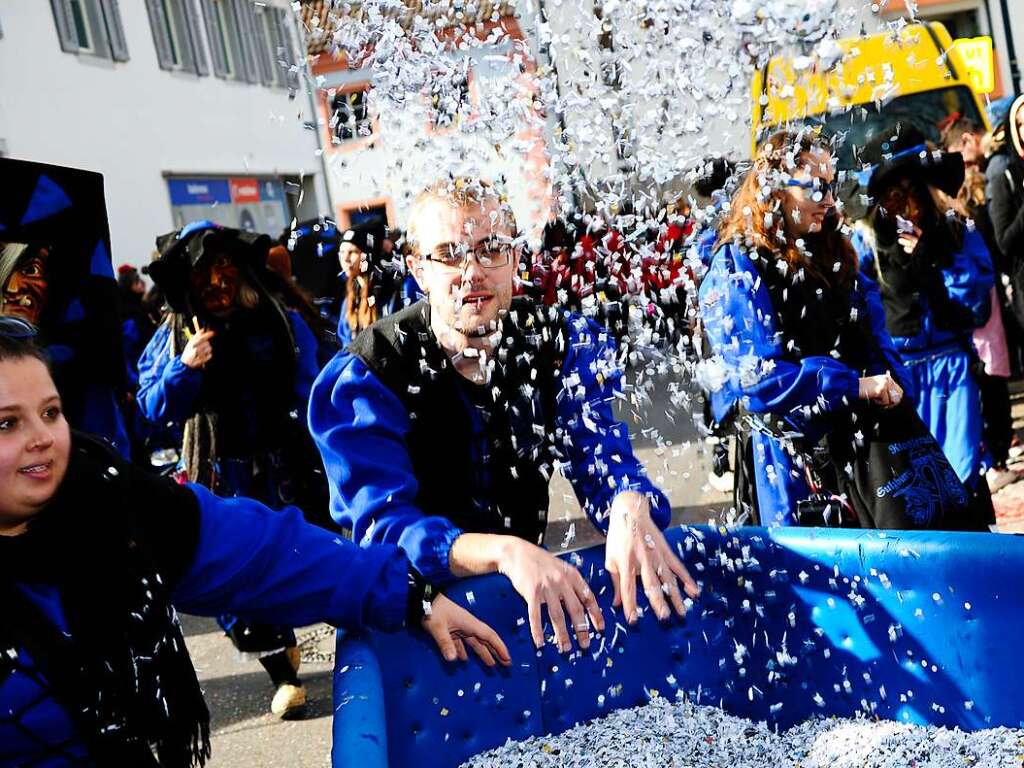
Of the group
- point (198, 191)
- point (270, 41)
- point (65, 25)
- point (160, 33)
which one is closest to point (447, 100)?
point (65, 25)

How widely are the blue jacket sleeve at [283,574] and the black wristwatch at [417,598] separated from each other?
17 mm

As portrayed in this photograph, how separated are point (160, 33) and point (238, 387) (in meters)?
16.6

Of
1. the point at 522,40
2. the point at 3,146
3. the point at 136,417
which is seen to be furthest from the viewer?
the point at 3,146

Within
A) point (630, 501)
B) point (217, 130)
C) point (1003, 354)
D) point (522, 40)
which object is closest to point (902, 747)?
point (630, 501)

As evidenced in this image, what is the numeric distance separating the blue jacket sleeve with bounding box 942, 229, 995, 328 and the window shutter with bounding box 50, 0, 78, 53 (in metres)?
15.0

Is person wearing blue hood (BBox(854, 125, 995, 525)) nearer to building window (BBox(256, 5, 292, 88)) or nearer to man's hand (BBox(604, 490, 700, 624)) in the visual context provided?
man's hand (BBox(604, 490, 700, 624))

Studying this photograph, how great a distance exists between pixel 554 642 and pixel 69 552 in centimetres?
98

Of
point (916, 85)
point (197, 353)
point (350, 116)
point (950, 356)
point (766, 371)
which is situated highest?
point (916, 85)

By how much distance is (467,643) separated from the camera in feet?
7.50

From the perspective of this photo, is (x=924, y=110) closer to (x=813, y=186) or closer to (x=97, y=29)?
(x=813, y=186)

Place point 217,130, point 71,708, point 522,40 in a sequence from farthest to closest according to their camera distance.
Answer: point 217,130
point 522,40
point 71,708

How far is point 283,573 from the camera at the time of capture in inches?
83.2

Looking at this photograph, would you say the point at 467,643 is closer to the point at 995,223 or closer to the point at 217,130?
the point at 995,223

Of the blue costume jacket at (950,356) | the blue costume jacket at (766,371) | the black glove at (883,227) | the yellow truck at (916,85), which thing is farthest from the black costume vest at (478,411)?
the yellow truck at (916,85)
